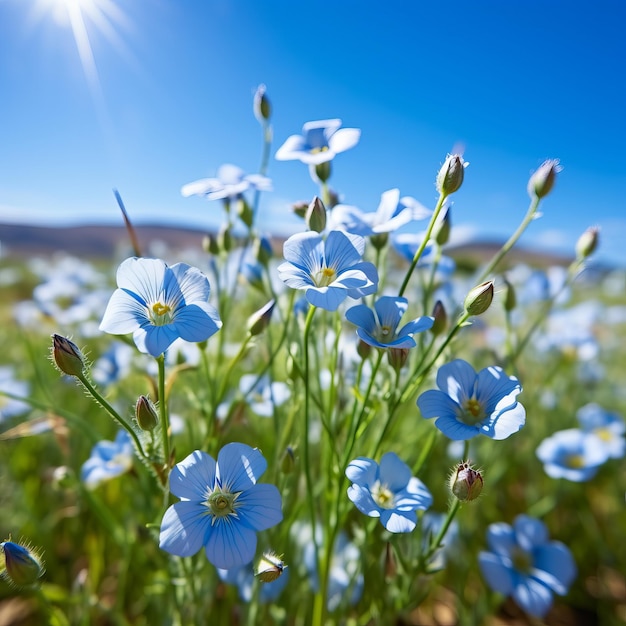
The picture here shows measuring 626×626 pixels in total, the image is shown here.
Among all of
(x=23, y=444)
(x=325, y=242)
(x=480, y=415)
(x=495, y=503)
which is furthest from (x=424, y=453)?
(x=23, y=444)

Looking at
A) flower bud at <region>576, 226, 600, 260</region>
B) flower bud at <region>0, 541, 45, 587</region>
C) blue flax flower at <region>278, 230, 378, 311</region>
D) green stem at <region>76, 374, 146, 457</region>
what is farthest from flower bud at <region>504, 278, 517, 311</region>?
flower bud at <region>0, 541, 45, 587</region>

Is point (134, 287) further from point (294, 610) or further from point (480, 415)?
point (294, 610)

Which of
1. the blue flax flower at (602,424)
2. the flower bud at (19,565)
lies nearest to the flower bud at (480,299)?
the flower bud at (19,565)

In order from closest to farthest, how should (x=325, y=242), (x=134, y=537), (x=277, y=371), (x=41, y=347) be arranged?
(x=325, y=242) < (x=134, y=537) < (x=277, y=371) < (x=41, y=347)

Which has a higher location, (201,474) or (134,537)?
(201,474)

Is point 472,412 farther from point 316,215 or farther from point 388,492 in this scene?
point 316,215

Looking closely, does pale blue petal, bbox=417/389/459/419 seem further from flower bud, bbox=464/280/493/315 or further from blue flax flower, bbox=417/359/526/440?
flower bud, bbox=464/280/493/315
